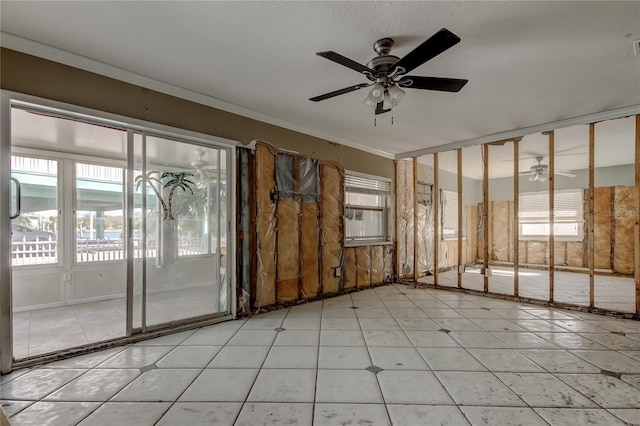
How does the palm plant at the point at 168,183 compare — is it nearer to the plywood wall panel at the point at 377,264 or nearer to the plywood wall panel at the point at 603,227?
the plywood wall panel at the point at 377,264

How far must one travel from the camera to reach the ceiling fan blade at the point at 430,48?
1.89 m

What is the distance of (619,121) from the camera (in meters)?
4.41

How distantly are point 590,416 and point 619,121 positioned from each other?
4638 millimetres

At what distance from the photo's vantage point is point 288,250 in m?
4.33

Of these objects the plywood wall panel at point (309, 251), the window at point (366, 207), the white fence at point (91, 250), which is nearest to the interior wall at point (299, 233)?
the plywood wall panel at point (309, 251)

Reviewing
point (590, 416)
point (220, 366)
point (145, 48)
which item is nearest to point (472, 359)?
point (590, 416)

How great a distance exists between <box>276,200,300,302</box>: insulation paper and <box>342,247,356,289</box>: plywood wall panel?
1.10m

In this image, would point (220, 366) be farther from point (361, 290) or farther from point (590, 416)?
point (361, 290)

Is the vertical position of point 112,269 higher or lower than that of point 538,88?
lower

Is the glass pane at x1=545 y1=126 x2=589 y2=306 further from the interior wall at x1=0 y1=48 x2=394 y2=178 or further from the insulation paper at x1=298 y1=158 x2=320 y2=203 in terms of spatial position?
the interior wall at x1=0 y1=48 x2=394 y2=178

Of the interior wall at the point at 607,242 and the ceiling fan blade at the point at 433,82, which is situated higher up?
the ceiling fan blade at the point at 433,82

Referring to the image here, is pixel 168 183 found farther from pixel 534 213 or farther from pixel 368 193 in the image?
pixel 534 213

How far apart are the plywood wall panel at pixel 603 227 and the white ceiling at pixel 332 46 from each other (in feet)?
15.7

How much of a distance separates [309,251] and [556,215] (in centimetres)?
766
